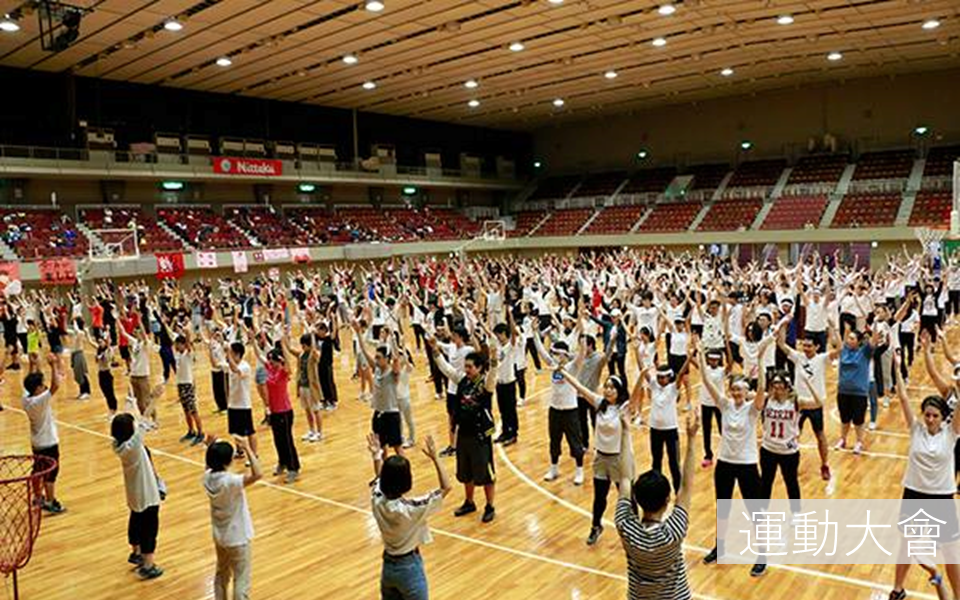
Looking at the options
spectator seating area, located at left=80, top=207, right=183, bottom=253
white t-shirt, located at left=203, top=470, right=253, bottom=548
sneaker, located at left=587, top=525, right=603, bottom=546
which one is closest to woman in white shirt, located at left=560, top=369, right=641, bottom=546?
sneaker, located at left=587, top=525, right=603, bottom=546

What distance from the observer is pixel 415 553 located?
4.09 m

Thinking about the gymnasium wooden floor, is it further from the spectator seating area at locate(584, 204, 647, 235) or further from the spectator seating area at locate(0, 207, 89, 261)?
the spectator seating area at locate(584, 204, 647, 235)

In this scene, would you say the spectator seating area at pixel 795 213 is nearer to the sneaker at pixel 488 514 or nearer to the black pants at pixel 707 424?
the black pants at pixel 707 424

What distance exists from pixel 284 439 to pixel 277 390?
26.0 inches

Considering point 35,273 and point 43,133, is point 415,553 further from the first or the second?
point 43,133

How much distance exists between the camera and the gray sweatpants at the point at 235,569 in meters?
4.98

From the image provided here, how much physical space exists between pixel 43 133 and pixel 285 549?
25.1 m

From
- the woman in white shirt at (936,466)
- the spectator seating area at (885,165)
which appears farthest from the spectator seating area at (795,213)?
the woman in white shirt at (936,466)

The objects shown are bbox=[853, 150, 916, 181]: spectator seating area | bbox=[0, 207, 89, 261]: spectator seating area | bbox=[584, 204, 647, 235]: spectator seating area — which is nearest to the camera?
bbox=[0, 207, 89, 261]: spectator seating area

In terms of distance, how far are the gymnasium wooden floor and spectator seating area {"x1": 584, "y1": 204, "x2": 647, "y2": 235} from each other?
2694 centimetres

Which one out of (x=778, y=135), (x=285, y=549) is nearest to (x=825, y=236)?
(x=778, y=135)

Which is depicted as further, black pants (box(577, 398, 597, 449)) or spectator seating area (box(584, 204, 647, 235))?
spectator seating area (box(584, 204, 647, 235))

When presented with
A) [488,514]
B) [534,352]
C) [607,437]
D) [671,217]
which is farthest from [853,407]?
[671,217]

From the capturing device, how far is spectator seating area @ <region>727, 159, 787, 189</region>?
35.9 m
